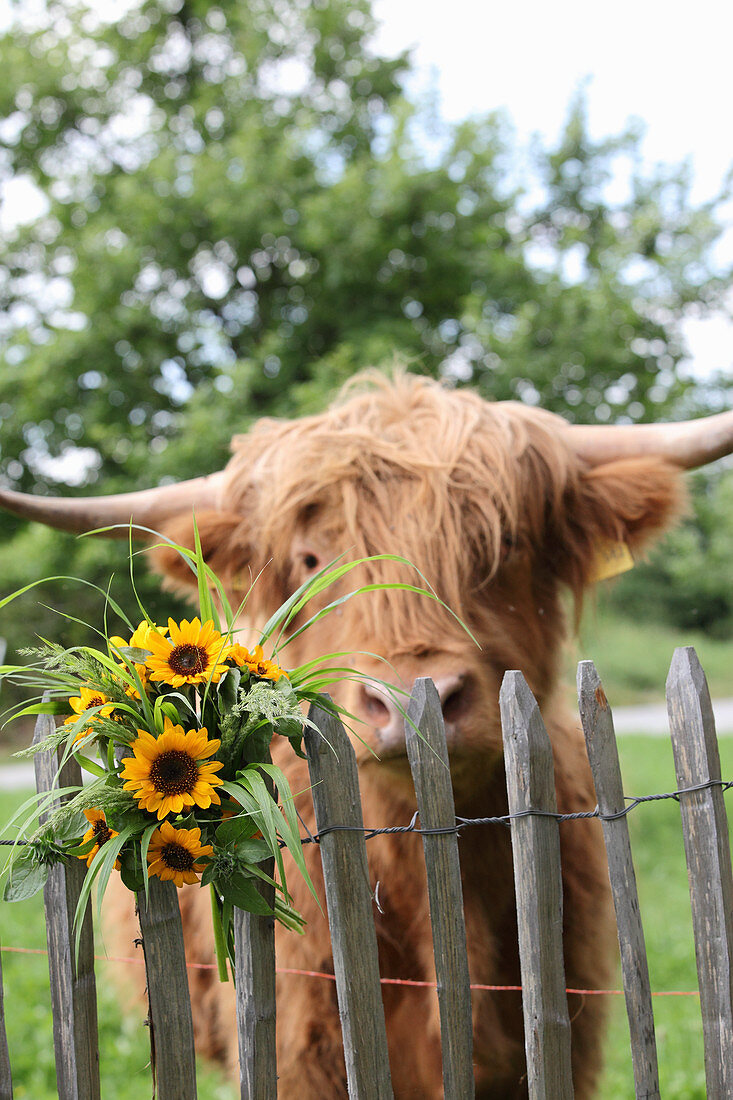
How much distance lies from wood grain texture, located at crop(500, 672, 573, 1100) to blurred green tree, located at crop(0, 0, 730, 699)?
6.44 m

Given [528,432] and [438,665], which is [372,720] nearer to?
[438,665]

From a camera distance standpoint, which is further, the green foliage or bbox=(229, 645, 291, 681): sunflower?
the green foliage

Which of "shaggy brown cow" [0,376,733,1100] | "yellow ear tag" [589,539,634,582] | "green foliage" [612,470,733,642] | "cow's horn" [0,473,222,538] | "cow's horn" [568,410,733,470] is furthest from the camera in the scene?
"green foliage" [612,470,733,642]

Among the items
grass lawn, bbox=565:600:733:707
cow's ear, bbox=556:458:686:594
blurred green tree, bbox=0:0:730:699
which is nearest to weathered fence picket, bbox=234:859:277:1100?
cow's ear, bbox=556:458:686:594

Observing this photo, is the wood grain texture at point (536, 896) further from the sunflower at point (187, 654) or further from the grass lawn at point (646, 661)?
the grass lawn at point (646, 661)

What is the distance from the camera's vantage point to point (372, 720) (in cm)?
183

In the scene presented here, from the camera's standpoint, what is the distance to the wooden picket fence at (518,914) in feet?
5.29

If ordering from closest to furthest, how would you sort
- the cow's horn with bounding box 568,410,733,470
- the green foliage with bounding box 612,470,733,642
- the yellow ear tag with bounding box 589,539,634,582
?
the cow's horn with bounding box 568,410,733,470 < the yellow ear tag with bounding box 589,539,634,582 < the green foliage with bounding box 612,470,733,642

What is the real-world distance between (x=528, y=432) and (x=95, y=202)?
11523 millimetres

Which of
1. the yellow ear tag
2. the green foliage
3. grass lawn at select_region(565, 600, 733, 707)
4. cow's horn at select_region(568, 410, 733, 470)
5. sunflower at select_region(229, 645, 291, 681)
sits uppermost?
the green foliage

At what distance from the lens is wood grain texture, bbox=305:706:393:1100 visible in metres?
1.63

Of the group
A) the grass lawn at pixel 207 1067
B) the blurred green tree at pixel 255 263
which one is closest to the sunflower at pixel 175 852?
the grass lawn at pixel 207 1067

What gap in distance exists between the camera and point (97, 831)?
151cm

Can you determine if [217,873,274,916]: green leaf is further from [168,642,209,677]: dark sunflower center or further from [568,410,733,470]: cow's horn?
[568,410,733,470]: cow's horn
